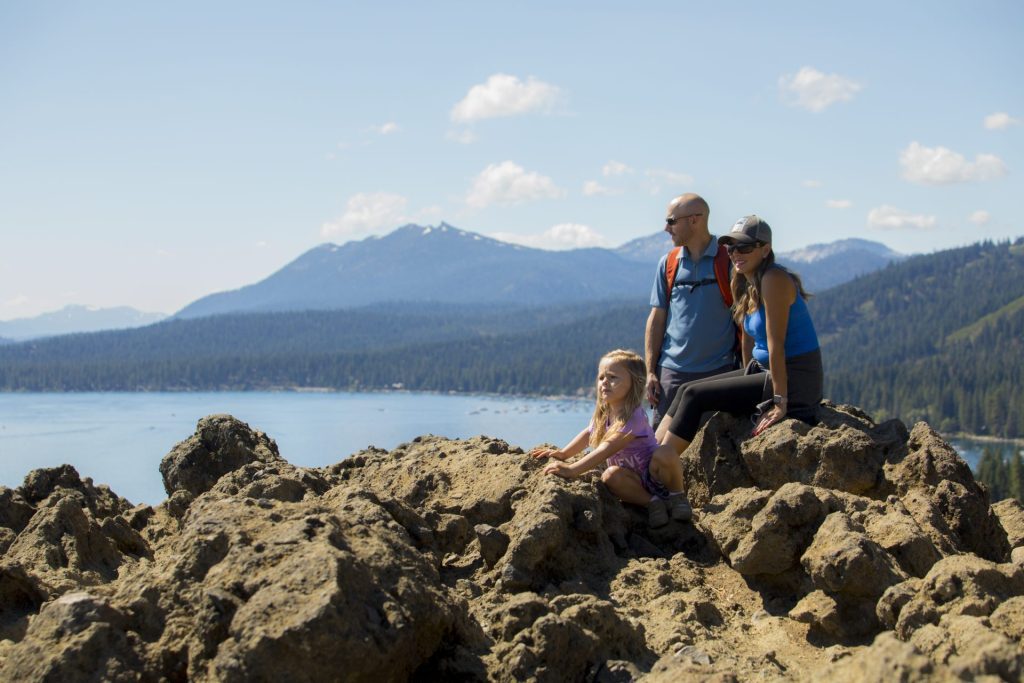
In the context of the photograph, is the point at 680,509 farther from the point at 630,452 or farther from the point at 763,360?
the point at 763,360

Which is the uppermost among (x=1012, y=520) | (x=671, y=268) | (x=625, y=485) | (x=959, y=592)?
(x=671, y=268)

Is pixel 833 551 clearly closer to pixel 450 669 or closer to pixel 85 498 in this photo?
pixel 450 669

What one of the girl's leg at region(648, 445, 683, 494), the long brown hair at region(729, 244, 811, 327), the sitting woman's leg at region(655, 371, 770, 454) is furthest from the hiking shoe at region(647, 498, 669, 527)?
the long brown hair at region(729, 244, 811, 327)

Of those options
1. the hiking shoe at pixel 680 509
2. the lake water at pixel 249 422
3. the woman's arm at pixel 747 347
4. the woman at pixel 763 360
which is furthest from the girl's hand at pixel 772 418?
the lake water at pixel 249 422

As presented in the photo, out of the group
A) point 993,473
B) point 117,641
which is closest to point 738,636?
point 117,641

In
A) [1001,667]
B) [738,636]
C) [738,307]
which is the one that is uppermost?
[738,307]

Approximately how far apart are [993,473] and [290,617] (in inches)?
2559

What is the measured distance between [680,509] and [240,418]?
278ft

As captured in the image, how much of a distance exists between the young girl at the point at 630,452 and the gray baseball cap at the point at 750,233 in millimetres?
1154

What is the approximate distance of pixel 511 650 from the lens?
4332mm

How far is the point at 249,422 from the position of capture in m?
118

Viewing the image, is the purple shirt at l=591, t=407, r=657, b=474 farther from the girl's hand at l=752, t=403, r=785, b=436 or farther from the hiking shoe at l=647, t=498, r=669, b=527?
the girl's hand at l=752, t=403, r=785, b=436

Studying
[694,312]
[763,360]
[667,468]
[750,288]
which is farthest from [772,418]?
[694,312]

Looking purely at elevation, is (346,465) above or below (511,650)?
above
